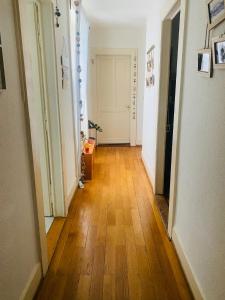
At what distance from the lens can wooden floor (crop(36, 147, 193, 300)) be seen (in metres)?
1.67

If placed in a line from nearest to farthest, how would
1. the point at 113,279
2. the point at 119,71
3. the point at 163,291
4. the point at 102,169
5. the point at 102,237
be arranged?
the point at 163,291 < the point at 113,279 < the point at 102,237 < the point at 102,169 < the point at 119,71

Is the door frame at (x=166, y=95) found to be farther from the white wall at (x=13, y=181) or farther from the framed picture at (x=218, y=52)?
the white wall at (x=13, y=181)

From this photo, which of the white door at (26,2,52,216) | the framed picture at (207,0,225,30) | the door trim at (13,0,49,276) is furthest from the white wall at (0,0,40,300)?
the framed picture at (207,0,225,30)

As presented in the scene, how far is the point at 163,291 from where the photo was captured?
1.66m

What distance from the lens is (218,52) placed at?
120 centimetres

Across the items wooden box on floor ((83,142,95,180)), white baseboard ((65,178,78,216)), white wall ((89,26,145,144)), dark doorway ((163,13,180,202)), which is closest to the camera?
white baseboard ((65,178,78,216))

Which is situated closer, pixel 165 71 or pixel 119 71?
pixel 165 71

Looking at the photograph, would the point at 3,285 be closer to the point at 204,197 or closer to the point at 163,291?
the point at 163,291

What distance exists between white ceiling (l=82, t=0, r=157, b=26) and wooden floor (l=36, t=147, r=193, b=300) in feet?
8.64

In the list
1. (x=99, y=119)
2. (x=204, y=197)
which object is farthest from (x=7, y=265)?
(x=99, y=119)

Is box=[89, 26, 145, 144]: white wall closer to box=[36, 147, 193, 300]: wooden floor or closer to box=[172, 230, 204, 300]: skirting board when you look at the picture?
box=[36, 147, 193, 300]: wooden floor

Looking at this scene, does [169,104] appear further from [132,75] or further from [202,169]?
[132,75]

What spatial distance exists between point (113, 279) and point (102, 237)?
533 mm

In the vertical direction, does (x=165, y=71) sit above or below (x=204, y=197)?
above
